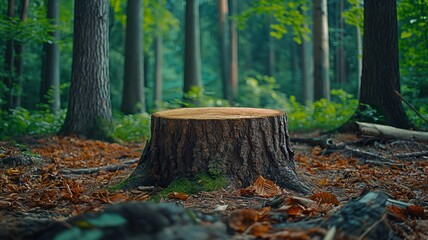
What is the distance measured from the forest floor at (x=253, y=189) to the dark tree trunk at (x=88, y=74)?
0.62 m

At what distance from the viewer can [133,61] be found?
1496cm

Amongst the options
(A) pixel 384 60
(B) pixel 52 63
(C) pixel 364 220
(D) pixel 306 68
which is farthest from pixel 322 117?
(D) pixel 306 68

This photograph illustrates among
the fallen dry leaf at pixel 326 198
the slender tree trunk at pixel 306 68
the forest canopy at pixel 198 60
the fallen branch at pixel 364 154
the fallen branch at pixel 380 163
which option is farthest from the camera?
the slender tree trunk at pixel 306 68

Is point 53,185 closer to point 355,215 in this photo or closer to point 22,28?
point 355,215

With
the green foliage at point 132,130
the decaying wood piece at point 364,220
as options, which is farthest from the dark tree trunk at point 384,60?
the decaying wood piece at point 364,220

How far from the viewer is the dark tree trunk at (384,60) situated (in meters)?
8.59

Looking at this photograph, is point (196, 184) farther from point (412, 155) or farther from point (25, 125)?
point (25, 125)

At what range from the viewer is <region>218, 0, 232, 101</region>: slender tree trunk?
904 inches

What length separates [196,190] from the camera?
4.43 m

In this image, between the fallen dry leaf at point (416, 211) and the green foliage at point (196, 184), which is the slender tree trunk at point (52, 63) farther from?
the fallen dry leaf at point (416, 211)

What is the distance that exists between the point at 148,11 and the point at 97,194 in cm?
1600

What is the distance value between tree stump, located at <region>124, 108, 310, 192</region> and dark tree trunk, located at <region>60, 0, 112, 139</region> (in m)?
4.67

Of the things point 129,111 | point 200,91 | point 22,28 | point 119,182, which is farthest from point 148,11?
point 119,182

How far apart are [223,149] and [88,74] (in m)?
5.61
